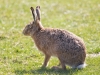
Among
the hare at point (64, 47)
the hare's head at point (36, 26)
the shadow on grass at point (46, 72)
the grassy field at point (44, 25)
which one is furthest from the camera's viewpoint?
the hare's head at point (36, 26)

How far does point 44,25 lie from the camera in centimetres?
1369

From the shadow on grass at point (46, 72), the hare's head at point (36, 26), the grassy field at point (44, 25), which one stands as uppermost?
the hare's head at point (36, 26)

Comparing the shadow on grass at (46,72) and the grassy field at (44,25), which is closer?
the shadow on grass at (46,72)

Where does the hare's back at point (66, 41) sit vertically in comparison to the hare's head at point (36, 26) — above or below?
below

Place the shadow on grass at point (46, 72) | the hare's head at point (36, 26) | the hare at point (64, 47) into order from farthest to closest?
1. the hare's head at point (36, 26)
2. the hare at point (64, 47)
3. the shadow on grass at point (46, 72)

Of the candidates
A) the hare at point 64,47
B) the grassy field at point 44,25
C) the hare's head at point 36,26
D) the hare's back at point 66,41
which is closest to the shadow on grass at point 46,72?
the grassy field at point 44,25

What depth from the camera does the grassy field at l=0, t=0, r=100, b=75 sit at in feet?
29.3

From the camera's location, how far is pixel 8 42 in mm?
11359

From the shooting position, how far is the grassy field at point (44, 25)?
893 cm

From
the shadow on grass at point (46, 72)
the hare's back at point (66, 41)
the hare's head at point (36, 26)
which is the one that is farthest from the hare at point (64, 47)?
the hare's head at point (36, 26)

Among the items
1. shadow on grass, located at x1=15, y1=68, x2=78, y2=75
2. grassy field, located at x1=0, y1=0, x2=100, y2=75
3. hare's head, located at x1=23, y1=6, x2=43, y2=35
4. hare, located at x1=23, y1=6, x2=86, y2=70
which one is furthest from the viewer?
hare's head, located at x1=23, y1=6, x2=43, y2=35

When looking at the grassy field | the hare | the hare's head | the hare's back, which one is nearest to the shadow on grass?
the grassy field

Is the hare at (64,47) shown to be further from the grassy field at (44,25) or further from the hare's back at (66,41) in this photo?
the grassy field at (44,25)

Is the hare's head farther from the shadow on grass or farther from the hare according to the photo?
the shadow on grass
